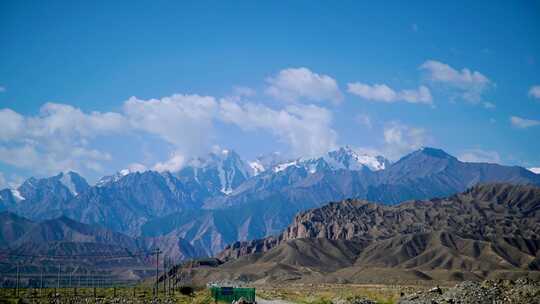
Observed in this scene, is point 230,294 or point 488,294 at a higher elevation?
point 230,294

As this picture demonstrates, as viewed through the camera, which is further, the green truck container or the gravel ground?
the green truck container

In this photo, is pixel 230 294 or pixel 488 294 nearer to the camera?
pixel 488 294

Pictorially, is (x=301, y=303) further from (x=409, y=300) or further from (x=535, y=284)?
(x=535, y=284)

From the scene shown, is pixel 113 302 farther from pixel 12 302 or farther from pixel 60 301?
pixel 12 302

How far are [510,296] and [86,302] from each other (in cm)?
5897

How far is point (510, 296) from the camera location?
229 ft

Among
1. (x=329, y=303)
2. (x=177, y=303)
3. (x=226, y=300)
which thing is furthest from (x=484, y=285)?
(x=177, y=303)

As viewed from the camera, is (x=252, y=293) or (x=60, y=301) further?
(x=252, y=293)

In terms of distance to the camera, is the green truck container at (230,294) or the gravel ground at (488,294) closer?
the gravel ground at (488,294)

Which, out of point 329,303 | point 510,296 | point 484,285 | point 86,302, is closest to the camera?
point 510,296

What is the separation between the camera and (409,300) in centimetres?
8069

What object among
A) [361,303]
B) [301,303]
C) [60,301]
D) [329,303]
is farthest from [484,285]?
[60,301]

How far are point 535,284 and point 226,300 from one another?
44021 mm

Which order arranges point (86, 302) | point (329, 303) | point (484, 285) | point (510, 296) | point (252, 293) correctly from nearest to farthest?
1. point (510, 296)
2. point (484, 285)
3. point (329, 303)
4. point (86, 302)
5. point (252, 293)
